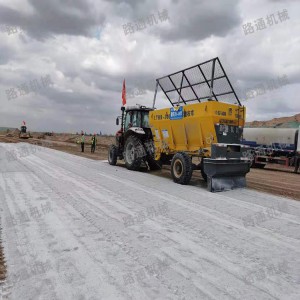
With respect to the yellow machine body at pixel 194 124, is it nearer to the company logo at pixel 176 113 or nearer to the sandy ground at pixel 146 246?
the company logo at pixel 176 113

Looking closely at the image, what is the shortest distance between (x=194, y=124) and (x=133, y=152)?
4.25 meters

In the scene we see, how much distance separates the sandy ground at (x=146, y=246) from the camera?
2938 millimetres

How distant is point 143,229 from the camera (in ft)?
15.2

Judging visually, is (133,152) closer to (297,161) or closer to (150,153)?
(150,153)

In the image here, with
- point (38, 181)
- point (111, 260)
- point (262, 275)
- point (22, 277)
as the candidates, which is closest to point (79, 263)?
point (111, 260)

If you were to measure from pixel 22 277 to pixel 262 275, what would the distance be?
2.49 meters

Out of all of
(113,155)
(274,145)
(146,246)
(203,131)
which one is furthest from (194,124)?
(274,145)

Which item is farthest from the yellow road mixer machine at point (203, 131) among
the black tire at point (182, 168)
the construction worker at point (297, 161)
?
the construction worker at point (297, 161)

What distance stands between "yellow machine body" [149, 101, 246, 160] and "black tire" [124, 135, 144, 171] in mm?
1602

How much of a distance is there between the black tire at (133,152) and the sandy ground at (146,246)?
5.18 m

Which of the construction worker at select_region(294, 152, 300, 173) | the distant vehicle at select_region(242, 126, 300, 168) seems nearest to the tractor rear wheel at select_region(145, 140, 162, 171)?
the distant vehicle at select_region(242, 126, 300, 168)

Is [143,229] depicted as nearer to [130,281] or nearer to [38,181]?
[130,281]

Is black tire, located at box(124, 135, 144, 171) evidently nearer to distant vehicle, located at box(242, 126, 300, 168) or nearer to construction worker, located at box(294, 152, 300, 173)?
distant vehicle, located at box(242, 126, 300, 168)

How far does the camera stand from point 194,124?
9.02 meters
